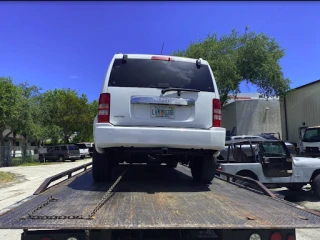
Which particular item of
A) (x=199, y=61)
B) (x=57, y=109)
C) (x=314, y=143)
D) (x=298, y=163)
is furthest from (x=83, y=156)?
(x=199, y=61)

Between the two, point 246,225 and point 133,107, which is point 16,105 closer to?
point 133,107

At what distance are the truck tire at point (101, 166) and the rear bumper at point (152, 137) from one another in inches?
16.0

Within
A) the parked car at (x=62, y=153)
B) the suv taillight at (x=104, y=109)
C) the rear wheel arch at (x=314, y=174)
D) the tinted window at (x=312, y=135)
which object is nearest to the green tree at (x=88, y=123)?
the parked car at (x=62, y=153)

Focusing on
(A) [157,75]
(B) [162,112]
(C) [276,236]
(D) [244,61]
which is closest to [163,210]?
(C) [276,236]

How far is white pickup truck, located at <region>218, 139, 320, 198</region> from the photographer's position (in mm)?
8539

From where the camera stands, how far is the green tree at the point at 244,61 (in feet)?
92.1

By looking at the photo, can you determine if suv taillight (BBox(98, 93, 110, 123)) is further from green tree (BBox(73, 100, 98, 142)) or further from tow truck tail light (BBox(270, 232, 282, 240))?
green tree (BBox(73, 100, 98, 142))

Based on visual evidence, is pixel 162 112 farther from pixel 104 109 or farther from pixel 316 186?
pixel 316 186

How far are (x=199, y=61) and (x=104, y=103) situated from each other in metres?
1.66

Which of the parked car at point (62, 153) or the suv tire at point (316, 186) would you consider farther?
the parked car at point (62, 153)

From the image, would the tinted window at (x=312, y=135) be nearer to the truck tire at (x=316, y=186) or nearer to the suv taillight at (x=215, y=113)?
the truck tire at (x=316, y=186)

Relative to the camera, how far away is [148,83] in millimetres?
4730

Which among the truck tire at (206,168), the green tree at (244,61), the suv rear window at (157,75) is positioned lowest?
the truck tire at (206,168)

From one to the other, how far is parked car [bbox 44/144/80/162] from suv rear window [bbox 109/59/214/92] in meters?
28.7
